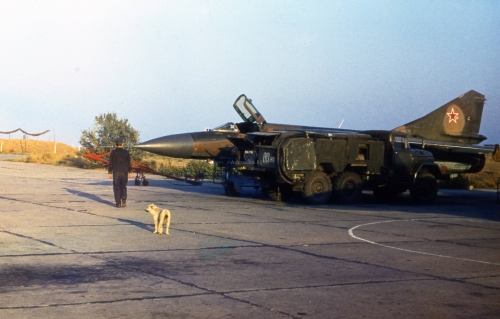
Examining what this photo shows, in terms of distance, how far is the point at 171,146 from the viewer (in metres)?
20.4

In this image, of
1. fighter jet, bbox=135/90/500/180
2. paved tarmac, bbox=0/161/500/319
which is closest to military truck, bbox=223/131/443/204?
fighter jet, bbox=135/90/500/180

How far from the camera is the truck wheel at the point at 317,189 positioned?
61.5ft

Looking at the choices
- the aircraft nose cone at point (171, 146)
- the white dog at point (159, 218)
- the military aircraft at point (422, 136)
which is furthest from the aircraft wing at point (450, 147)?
the white dog at point (159, 218)

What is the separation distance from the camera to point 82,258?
27.9ft

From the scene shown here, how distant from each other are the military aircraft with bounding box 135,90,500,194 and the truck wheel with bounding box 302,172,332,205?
149 centimetres

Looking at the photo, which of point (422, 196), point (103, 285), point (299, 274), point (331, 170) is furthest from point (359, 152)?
point (103, 285)

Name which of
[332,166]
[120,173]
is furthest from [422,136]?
[120,173]

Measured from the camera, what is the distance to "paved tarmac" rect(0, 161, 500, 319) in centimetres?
614

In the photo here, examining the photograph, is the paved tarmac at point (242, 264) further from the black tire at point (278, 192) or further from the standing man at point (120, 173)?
the black tire at point (278, 192)

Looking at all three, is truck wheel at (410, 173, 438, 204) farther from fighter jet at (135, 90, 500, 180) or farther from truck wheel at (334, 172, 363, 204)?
truck wheel at (334, 172, 363, 204)

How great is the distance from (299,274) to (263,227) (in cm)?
487

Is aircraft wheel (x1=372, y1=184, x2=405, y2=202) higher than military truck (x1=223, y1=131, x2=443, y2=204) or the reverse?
the reverse

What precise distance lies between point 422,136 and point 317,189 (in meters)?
8.92

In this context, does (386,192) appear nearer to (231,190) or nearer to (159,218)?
(231,190)
